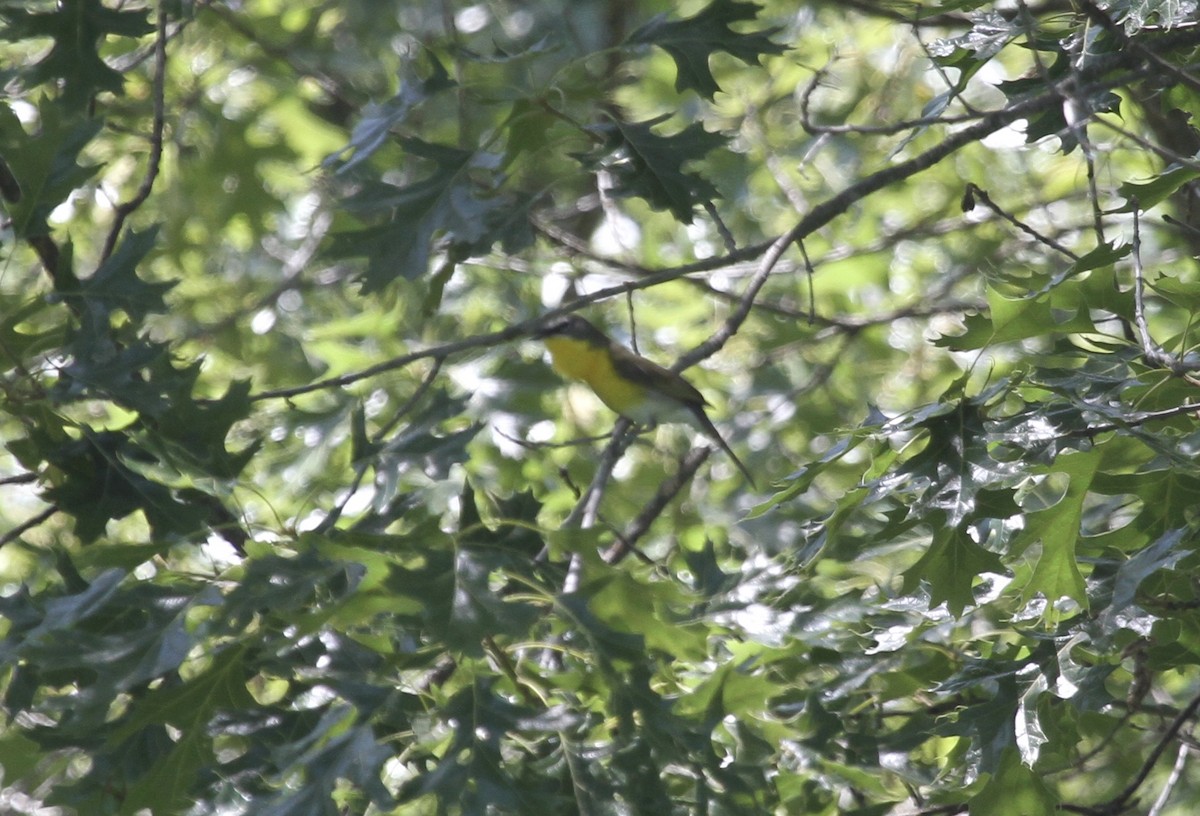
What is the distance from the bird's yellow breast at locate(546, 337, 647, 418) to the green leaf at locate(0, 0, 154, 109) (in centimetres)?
204

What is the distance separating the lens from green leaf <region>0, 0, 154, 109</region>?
3008 millimetres

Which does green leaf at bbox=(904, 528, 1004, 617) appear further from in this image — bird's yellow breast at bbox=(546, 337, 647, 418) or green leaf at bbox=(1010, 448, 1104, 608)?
bird's yellow breast at bbox=(546, 337, 647, 418)

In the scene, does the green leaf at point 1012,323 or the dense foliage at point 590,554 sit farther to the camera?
the green leaf at point 1012,323

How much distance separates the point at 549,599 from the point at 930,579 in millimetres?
676

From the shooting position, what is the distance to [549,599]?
86.7 inches

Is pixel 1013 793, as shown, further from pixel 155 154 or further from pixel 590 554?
pixel 155 154

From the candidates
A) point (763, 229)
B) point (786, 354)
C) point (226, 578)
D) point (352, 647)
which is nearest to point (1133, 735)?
point (786, 354)

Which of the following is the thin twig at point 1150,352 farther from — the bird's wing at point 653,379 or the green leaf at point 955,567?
the bird's wing at point 653,379

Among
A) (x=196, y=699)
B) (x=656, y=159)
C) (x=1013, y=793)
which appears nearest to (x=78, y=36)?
(x=656, y=159)

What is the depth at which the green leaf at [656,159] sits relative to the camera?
2961 millimetres

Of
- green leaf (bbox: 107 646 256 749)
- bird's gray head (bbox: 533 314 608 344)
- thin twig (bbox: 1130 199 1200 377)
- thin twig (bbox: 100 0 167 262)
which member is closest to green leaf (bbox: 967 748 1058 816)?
thin twig (bbox: 1130 199 1200 377)

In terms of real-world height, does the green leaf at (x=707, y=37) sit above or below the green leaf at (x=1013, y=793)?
above

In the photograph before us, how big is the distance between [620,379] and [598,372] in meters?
0.12

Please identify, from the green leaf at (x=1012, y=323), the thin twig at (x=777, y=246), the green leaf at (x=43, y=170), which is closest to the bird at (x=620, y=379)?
the thin twig at (x=777, y=246)
